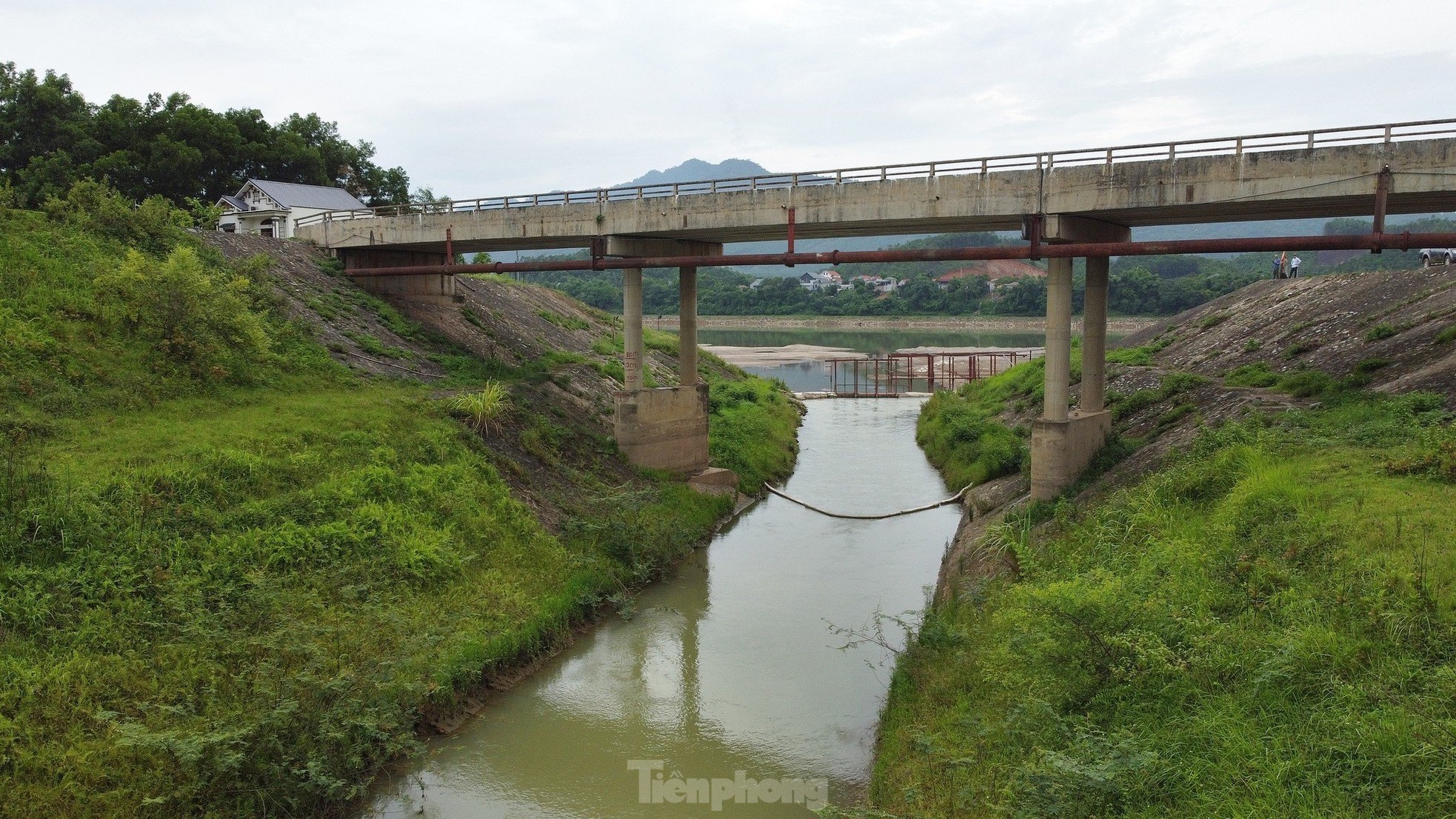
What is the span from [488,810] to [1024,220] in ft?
59.9

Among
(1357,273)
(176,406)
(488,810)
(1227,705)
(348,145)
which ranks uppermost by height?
(348,145)

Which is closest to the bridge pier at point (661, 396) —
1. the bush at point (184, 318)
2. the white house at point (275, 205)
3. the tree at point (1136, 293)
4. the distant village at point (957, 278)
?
the bush at point (184, 318)

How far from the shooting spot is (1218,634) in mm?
12430

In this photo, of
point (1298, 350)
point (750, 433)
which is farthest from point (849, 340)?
point (1298, 350)

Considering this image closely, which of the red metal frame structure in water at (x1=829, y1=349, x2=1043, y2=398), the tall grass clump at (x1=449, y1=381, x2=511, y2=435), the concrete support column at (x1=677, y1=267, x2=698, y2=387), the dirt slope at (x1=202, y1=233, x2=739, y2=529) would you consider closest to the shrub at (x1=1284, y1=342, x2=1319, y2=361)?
the concrete support column at (x1=677, y1=267, x2=698, y2=387)

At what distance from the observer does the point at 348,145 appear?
69.9 metres

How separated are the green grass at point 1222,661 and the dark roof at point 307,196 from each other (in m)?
45.0

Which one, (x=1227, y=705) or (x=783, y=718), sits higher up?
(x=1227, y=705)

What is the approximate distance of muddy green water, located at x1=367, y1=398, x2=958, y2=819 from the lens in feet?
49.8

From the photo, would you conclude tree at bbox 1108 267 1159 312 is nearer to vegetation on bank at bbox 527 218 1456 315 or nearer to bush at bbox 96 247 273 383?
vegetation on bank at bbox 527 218 1456 315

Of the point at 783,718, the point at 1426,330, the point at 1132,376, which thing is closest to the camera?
the point at 783,718

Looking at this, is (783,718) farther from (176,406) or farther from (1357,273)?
(1357,273)

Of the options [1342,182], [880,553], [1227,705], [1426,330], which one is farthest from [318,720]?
[1426,330]

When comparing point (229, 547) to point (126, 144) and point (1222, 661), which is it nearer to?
point (1222, 661)
